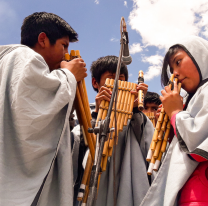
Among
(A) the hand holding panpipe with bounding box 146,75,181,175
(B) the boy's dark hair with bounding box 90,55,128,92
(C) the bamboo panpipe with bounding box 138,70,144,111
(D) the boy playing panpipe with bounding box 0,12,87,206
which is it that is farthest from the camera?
(B) the boy's dark hair with bounding box 90,55,128,92

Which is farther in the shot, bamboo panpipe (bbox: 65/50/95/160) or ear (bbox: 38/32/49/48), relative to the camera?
ear (bbox: 38/32/49/48)

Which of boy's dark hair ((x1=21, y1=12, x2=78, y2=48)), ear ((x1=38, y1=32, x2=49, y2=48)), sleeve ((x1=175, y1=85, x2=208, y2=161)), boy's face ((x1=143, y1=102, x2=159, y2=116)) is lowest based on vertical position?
boy's face ((x1=143, y1=102, x2=159, y2=116))

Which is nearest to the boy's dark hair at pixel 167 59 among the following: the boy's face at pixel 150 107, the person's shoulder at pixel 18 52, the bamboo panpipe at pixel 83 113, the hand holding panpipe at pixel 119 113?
the hand holding panpipe at pixel 119 113

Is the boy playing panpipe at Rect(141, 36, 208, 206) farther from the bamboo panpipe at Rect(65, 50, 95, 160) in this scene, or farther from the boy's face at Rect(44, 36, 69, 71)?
the boy's face at Rect(44, 36, 69, 71)

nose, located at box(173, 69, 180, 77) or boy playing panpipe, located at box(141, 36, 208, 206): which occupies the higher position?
nose, located at box(173, 69, 180, 77)

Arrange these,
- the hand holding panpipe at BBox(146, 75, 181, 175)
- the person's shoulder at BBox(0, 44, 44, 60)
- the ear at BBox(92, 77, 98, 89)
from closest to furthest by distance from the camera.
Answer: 1. the person's shoulder at BBox(0, 44, 44, 60)
2. the hand holding panpipe at BBox(146, 75, 181, 175)
3. the ear at BBox(92, 77, 98, 89)

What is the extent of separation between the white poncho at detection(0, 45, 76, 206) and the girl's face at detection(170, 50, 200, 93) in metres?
0.87

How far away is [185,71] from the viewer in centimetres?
179

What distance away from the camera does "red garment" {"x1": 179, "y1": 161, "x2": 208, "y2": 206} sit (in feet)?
4.40

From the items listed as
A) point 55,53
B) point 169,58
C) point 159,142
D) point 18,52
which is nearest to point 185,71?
point 169,58

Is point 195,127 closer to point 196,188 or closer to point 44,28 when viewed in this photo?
point 196,188

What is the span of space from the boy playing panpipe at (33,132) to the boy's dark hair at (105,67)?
44.6 inches

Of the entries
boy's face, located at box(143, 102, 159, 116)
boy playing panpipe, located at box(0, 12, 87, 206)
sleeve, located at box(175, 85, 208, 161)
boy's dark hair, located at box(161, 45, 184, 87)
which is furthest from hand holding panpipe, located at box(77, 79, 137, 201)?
boy's face, located at box(143, 102, 159, 116)

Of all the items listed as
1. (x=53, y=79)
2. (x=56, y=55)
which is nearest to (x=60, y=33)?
(x=56, y=55)
